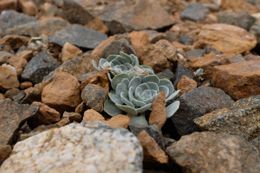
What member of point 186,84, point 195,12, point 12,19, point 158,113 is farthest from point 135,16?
point 158,113

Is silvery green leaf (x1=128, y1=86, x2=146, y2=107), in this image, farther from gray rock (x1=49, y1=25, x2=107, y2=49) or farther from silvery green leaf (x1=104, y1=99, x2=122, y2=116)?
gray rock (x1=49, y1=25, x2=107, y2=49)

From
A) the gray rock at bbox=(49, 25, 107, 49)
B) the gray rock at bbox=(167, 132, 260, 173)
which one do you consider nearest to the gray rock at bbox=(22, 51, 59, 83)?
the gray rock at bbox=(49, 25, 107, 49)

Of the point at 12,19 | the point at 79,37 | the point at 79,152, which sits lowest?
the point at 12,19

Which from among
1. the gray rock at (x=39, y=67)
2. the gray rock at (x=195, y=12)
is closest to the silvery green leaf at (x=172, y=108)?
the gray rock at (x=39, y=67)

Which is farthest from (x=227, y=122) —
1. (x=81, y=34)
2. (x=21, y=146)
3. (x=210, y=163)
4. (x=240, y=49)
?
(x=81, y=34)

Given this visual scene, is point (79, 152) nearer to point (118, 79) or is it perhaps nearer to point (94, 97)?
point (94, 97)
